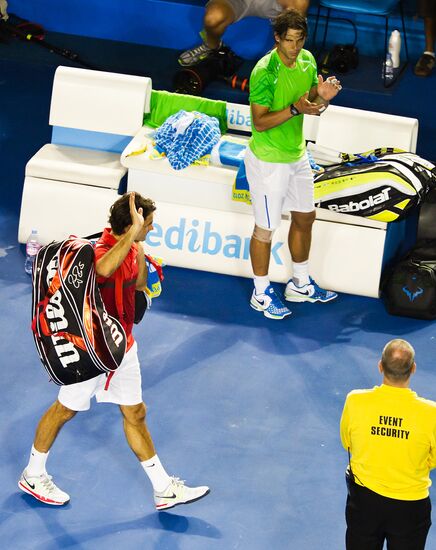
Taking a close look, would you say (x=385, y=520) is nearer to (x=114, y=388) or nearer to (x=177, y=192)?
(x=114, y=388)

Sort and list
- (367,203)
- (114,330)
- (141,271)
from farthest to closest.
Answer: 1. (367,203)
2. (141,271)
3. (114,330)

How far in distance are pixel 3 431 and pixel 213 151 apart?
2565 mm

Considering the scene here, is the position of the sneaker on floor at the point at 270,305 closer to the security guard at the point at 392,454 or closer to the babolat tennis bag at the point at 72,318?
the babolat tennis bag at the point at 72,318

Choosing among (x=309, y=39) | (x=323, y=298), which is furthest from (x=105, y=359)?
(x=309, y=39)

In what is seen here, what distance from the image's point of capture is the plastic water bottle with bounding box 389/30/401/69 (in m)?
→ 9.73

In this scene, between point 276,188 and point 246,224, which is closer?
point 276,188

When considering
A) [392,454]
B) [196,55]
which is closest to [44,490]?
[392,454]

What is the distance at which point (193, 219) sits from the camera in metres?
7.50

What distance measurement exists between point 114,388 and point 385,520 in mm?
1493

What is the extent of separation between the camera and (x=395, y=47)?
32.1 feet

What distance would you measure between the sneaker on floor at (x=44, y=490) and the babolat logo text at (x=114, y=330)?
95 centimetres

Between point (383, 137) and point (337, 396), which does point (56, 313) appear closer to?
point (337, 396)

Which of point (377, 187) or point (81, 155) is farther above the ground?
point (377, 187)

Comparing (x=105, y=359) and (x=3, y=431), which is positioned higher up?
(x=105, y=359)
